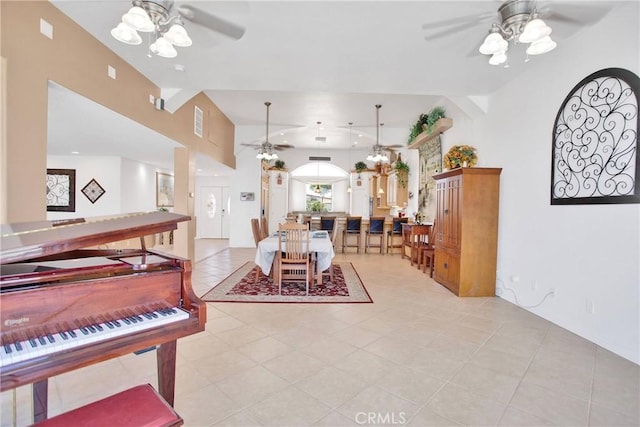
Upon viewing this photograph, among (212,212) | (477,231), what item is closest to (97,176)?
(212,212)

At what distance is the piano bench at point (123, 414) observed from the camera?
104 cm

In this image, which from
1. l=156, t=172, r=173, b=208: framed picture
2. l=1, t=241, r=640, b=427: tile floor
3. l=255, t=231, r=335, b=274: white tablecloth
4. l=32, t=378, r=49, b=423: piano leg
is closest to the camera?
l=32, t=378, r=49, b=423: piano leg

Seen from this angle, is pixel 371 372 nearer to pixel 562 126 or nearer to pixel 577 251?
pixel 577 251

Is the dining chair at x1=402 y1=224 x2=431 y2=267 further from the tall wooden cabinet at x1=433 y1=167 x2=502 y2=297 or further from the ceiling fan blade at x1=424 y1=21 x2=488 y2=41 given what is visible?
the ceiling fan blade at x1=424 y1=21 x2=488 y2=41

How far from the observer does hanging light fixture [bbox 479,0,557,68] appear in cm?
215

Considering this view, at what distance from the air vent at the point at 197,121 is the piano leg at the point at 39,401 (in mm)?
4779

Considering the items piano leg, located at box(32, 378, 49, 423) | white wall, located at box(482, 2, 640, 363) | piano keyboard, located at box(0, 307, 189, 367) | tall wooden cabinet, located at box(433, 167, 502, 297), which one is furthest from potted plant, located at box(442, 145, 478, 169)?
piano leg, located at box(32, 378, 49, 423)

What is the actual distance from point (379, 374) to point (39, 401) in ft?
6.55

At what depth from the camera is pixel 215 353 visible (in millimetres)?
2457

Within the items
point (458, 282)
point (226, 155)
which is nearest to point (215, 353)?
point (458, 282)

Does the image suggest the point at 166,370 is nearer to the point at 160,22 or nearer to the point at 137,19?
the point at 137,19

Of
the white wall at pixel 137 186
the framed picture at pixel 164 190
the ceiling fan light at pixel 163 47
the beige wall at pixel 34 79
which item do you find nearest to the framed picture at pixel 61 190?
the white wall at pixel 137 186

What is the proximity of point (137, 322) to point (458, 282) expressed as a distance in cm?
395

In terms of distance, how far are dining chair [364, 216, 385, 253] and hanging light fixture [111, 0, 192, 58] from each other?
6238 millimetres
